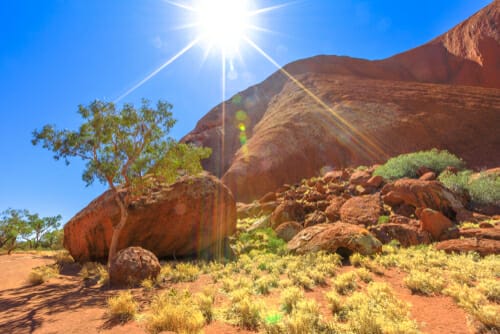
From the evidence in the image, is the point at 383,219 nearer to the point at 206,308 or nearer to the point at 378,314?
the point at 378,314

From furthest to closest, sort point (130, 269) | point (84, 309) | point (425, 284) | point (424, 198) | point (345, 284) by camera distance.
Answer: point (424, 198), point (130, 269), point (345, 284), point (84, 309), point (425, 284)

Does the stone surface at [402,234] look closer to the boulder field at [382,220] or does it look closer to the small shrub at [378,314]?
the boulder field at [382,220]

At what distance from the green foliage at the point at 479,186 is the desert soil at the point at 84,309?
12.0 m

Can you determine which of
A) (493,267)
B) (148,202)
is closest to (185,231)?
(148,202)

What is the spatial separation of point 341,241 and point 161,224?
8743mm

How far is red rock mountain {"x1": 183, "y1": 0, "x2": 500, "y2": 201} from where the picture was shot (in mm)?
32469

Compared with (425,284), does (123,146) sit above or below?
above

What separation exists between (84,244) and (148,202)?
13.5 ft

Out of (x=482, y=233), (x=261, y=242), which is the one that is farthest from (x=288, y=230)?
(x=482, y=233)

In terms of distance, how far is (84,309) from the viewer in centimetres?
584

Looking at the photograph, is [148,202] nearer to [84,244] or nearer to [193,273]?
[84,244]

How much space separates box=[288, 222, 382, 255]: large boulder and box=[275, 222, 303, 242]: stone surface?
3134mm

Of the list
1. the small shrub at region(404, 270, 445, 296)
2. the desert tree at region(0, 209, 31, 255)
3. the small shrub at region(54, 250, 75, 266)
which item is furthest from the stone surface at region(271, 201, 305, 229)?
the desert tree at region(0, 209, 31, 255)

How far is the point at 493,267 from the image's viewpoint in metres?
6.68
